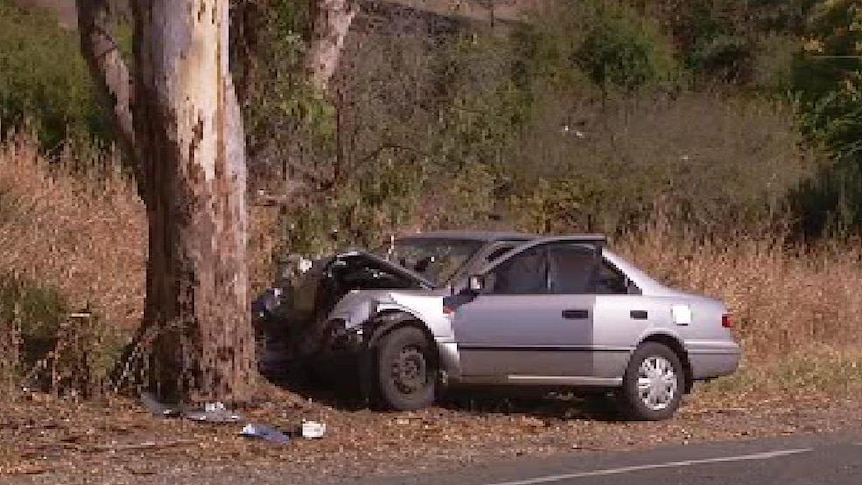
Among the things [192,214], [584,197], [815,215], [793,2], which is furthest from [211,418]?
[793,2]

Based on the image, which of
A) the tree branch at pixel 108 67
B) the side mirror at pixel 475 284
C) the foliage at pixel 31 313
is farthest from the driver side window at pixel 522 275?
the foliage at pixel 31 313

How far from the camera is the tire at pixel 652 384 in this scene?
16000mm

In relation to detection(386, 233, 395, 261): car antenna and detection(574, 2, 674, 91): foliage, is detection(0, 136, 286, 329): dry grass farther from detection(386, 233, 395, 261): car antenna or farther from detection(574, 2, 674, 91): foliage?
detection(574, 2, 674, 91): foliage

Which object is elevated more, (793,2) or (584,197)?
(793,2)

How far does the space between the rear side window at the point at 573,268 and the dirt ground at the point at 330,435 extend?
47.4 inches

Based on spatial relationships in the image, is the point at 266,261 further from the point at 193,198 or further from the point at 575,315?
the point at 575,315

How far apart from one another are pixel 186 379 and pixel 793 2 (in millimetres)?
39597

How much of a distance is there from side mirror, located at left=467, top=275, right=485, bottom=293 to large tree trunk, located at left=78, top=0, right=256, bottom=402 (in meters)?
1.92

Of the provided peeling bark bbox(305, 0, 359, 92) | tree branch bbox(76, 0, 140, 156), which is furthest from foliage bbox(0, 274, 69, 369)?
peeling bark bbox(305, 0, 359, 92)

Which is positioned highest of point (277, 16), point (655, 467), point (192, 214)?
point (277, 16)

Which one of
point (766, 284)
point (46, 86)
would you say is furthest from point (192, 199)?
point (46, 86)

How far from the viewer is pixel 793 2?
5181 cm

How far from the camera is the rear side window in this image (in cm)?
1603

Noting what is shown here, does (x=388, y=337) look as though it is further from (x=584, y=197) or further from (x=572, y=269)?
(x=584, y=197)
